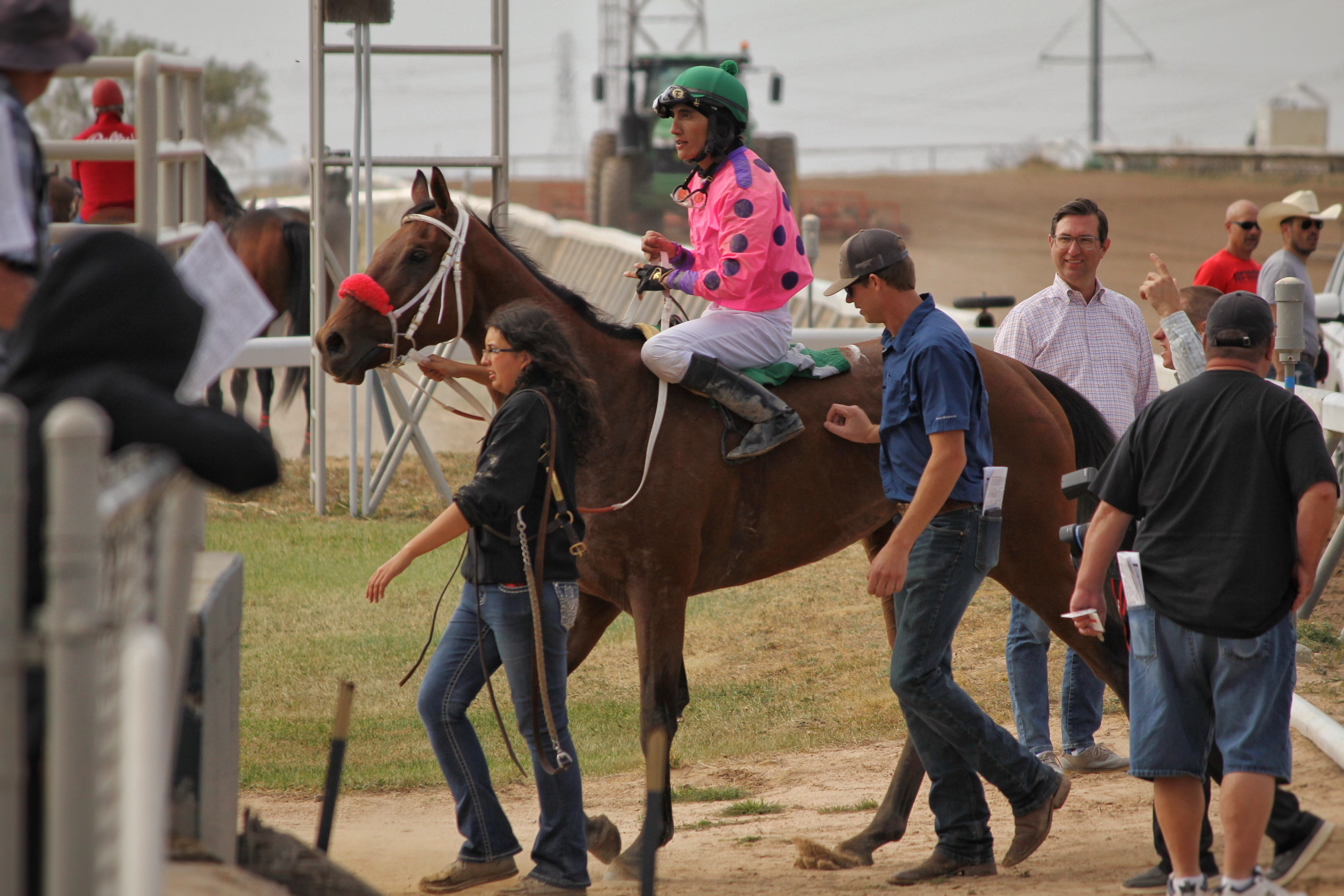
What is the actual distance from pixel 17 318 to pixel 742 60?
27410 millimetres

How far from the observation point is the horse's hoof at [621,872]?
4750mm

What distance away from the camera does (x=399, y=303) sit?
209 inches

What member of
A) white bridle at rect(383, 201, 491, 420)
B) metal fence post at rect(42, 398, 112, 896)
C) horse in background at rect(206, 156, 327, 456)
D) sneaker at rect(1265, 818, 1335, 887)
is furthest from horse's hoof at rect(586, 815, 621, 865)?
horse in background at rect(206, 156, 327, 456)

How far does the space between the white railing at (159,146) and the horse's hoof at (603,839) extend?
2444 mm

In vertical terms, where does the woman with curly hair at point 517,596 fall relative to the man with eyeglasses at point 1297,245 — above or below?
below

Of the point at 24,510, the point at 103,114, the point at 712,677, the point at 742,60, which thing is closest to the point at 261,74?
the point at 742,60

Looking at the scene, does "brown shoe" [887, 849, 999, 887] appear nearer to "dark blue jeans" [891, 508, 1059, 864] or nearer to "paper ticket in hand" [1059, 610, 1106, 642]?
"dark blue jeans" [891, 508, 1059, 864]

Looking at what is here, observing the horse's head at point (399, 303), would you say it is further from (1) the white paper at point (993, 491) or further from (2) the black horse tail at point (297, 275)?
(2) the black horse tail at point (297, 275)

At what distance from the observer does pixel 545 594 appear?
4.32 m

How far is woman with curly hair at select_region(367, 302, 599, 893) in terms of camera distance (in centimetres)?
423

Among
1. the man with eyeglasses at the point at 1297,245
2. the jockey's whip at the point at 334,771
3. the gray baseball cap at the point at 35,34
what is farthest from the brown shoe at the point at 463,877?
the man with eyeglasses at the point at 1297,245

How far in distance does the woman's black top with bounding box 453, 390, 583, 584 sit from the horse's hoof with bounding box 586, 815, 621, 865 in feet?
3.53

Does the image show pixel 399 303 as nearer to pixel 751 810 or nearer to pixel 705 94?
pixel 705 94

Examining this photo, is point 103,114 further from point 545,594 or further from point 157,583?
point 157,583
